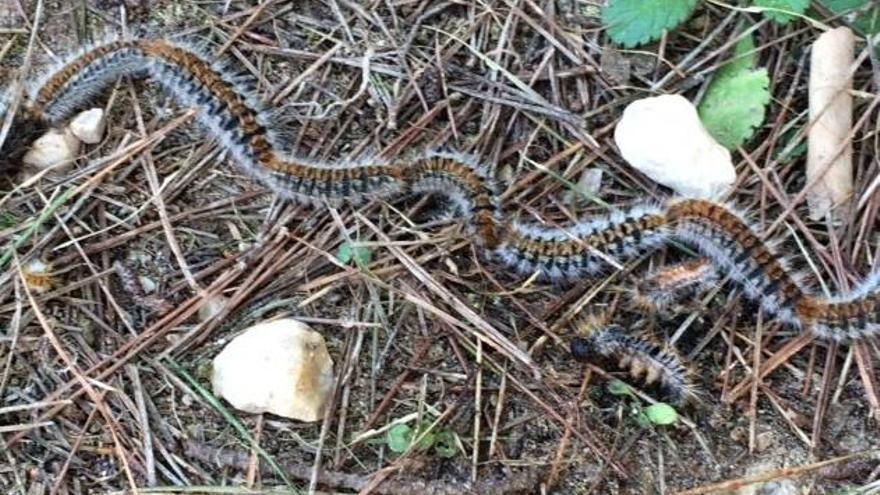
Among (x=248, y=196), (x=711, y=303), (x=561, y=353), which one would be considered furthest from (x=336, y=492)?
(x=711, y=303)

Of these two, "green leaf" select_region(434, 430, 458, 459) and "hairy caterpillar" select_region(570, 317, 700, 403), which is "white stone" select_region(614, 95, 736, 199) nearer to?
"hairy caterpillar" select_region(570, 317, 700, 403)

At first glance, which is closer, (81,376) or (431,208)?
(81,376)

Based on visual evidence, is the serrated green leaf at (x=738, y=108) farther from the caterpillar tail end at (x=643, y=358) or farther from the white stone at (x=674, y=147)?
the caterpillar tail end at (x=643, y=358)

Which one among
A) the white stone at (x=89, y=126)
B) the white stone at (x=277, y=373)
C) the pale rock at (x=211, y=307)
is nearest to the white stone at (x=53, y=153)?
the white stone at (x=89, y=126)

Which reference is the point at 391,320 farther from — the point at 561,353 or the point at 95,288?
the point at 95,288

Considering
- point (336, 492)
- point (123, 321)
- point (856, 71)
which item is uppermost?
point (856, 71)

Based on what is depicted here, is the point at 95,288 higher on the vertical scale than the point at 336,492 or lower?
higher

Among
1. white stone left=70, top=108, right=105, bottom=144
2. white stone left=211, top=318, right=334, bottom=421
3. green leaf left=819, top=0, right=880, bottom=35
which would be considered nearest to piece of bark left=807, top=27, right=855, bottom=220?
green leaf left=819, top=0, right=880, bottom=35
